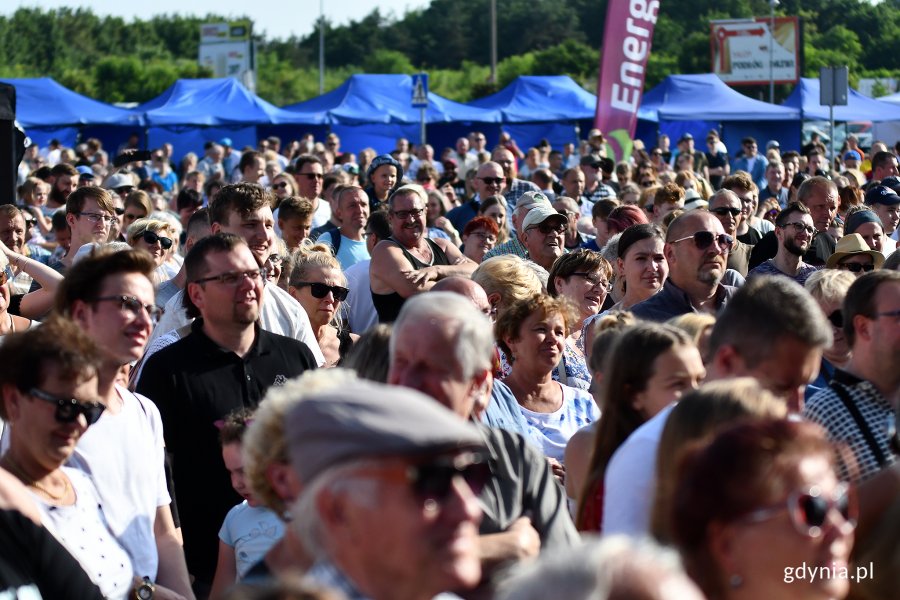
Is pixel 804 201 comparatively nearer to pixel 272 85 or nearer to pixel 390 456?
pixel 390 456

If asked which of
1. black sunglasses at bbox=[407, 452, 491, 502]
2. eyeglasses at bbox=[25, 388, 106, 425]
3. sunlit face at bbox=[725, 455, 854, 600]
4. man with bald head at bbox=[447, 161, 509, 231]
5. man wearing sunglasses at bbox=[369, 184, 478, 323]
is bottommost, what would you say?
man with bald head at bbox=[447, 161, 509, 231]

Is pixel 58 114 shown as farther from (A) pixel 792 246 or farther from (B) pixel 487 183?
(A) pixel 792 246

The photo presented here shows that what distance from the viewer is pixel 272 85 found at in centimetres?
6925

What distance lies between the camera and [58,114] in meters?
28.0

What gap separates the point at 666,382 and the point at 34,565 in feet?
6.09

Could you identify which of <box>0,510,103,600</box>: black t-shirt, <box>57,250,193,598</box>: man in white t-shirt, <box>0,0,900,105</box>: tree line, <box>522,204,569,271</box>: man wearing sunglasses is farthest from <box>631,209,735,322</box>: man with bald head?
<box>0,0,900,105</box>: tree line

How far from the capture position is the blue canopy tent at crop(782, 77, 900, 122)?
29.0 meters

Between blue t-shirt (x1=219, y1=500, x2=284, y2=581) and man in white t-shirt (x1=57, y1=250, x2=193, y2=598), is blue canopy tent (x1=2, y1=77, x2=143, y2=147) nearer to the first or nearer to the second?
man in white t-shirt (x1=57, y1=250, x2=193, y2=598)

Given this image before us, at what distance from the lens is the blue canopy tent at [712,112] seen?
28547 millimetres

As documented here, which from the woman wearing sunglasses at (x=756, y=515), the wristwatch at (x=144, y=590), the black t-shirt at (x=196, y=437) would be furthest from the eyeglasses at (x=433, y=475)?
the black t-shirt at (x=196, y=437)

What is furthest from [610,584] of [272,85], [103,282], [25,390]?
[272,85]

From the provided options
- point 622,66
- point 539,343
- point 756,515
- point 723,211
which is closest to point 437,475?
point 756,515

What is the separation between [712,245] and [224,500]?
309 centimetres

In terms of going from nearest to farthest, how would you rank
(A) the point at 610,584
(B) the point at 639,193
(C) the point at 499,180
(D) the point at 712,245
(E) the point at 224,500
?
(A) the point at 610,584, (E) the point at 224,500, (D) the point at 712,245, (C) the point at 499,180, (B) the point at 639,193
